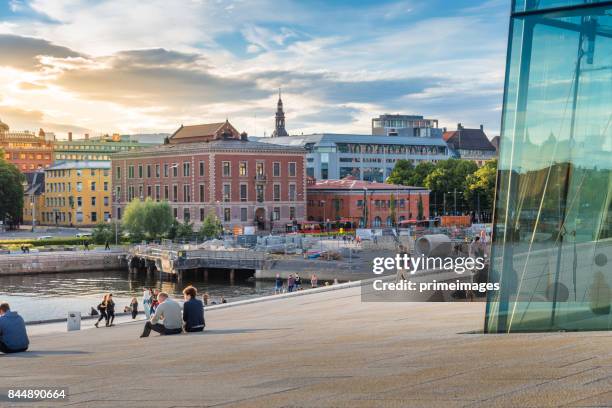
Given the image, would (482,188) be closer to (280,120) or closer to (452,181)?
(452,181)

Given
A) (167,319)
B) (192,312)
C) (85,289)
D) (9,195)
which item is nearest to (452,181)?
(9,195)

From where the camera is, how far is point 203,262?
201 feet

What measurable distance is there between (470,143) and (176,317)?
158m

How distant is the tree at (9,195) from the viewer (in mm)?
101125

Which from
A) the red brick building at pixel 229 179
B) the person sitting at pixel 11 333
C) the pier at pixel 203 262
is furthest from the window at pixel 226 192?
the person sitting at pixel 11 333

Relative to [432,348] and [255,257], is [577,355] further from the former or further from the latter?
[255,257]

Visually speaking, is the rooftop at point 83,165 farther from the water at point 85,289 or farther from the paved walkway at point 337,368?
the paved walkway at point 337,368

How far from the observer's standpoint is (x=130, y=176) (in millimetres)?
95625

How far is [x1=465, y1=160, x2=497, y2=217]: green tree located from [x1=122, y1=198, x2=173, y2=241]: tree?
136 ft

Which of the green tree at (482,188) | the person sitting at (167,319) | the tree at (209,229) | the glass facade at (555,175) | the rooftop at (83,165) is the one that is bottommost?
the tree at (209,229)

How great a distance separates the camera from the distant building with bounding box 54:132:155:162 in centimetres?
16500

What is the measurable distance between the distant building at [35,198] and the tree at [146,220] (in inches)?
1611

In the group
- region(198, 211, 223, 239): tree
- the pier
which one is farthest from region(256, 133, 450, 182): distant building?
the pier

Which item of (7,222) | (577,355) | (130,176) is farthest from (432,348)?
(7,222)
